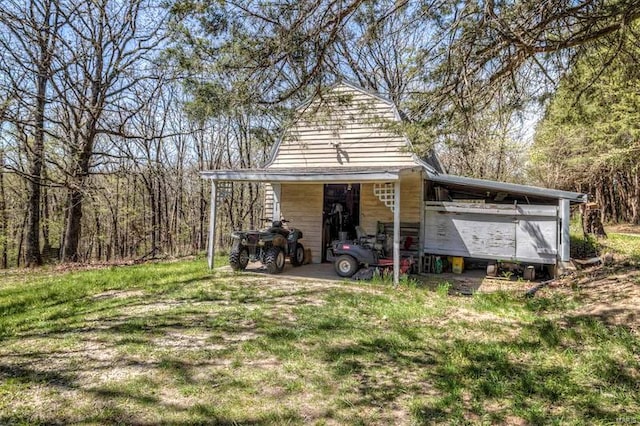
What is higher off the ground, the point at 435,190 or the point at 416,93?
the point at 416,93

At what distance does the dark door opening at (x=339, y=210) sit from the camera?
991 cm

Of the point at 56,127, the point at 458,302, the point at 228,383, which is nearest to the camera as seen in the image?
the point at 228,383

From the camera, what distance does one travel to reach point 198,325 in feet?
14.9

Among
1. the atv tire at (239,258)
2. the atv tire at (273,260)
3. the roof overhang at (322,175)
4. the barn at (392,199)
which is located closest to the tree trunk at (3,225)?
the roof overhang at (322,175)

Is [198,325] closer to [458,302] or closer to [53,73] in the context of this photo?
[458,302]

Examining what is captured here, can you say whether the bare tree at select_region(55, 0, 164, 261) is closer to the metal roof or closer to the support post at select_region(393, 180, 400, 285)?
the metal roof

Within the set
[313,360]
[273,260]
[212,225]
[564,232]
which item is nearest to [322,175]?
[273,260]

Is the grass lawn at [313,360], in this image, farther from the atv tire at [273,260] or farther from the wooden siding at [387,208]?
the wooden siding at [387,208]

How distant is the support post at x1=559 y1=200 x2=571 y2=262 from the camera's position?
7398 mm

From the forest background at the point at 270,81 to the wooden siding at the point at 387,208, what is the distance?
1338 mm

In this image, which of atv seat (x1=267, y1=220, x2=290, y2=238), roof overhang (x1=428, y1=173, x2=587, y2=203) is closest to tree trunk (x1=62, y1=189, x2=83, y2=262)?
atv seat (x1=267, y1=220, x2=290, y2=238)

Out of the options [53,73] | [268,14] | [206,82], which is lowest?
[206,82]

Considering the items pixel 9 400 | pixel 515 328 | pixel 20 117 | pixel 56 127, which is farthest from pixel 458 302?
pixel 56 127

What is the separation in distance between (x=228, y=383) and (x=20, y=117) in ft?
31.9
